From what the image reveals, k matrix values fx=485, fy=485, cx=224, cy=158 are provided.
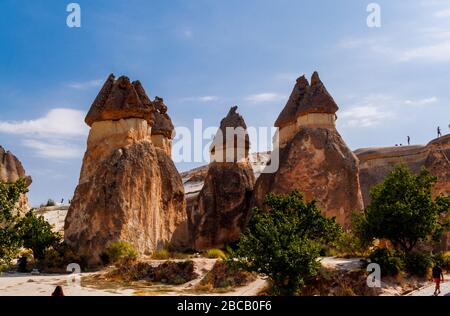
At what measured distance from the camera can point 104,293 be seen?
1321cm

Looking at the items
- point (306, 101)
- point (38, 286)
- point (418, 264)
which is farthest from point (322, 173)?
point (38, 286)

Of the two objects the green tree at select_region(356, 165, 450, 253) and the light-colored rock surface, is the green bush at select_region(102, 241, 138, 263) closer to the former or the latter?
the green tree at select_region(356, 165, 450, 253)

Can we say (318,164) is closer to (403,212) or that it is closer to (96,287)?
(403,212)

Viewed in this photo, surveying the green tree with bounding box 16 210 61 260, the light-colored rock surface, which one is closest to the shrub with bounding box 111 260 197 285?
the green tree with bounding box 16 210 61 260

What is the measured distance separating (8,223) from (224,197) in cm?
1560

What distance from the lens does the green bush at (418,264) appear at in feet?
51.4

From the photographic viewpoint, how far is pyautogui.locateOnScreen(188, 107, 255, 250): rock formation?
89.8 ft

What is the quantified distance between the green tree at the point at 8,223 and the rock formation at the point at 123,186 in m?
6.07

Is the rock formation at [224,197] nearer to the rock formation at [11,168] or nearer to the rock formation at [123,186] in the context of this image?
the rock formation at [123,186]

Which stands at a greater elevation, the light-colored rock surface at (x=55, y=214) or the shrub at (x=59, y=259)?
the light-colored rock surface at (x=55, y=214)

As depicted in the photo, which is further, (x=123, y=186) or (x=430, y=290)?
(x=123, y=186)

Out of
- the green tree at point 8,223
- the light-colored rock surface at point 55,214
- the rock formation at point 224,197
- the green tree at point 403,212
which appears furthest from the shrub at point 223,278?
the light-colored rock surface at point 55,214

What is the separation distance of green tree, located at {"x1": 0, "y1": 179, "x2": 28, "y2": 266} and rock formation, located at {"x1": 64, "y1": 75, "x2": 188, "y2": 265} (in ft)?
19.9

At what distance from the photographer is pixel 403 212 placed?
15.9 m
